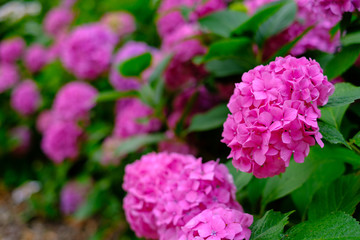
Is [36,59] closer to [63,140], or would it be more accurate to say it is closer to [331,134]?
[63,140]

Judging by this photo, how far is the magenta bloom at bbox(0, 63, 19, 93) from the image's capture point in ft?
8.18

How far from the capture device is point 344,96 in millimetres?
575

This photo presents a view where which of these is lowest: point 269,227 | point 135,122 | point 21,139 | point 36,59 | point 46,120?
point 21,139

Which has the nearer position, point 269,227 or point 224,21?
point 269,227

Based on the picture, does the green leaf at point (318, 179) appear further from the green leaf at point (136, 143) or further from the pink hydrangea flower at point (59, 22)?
the pink hydrangea flower at point (59, 22)

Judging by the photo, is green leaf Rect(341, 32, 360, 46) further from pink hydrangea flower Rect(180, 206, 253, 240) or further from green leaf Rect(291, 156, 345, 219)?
pink hydrangea flower Rect(180, 206, 253, 240)

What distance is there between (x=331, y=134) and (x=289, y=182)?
0.71ft

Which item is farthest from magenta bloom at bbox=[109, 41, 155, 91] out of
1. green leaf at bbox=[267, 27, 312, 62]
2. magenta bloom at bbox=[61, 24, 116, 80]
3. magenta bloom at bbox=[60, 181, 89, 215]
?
green leaf at bbox=[267, 27, 312, 62]

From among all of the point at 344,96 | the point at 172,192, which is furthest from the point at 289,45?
the point at 172,192

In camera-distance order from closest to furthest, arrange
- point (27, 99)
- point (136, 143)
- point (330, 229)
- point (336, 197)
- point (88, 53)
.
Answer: point (330, 229)
point (336, 197)
point (136, 143)
point (88, 53)
point (27, 99)

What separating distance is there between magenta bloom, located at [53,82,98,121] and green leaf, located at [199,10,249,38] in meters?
0.84

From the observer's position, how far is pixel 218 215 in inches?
22.0

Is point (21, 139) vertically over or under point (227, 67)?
under

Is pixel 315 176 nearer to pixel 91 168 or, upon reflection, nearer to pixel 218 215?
pixel 218 215
